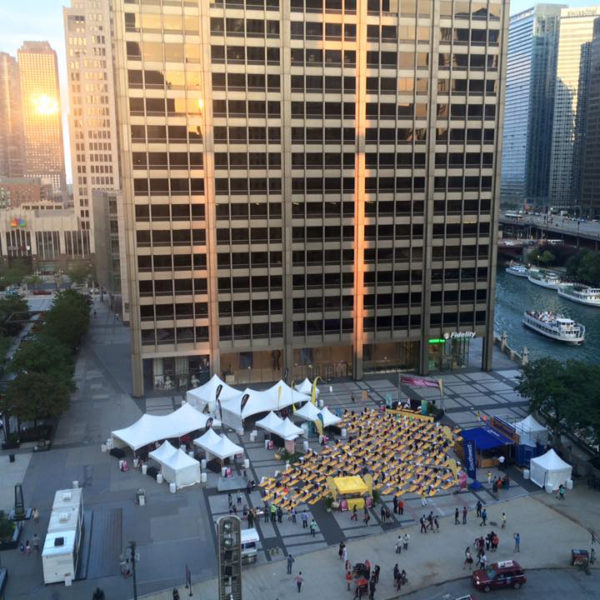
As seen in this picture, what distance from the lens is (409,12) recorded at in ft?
242

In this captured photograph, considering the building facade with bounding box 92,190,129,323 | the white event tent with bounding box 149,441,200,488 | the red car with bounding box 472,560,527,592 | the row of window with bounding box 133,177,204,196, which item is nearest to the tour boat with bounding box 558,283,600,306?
the building facade with bounding box 92,190,129,323

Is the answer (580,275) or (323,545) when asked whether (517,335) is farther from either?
(323,545)

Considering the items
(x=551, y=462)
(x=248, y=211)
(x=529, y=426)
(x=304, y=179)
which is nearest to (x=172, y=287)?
(x=248, y=211)

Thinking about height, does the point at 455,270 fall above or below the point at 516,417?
above

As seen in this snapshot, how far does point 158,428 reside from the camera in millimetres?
57281

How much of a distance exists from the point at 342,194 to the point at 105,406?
3410cm

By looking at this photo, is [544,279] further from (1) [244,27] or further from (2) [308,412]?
(2) [308,412]

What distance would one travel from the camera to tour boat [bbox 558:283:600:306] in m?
139

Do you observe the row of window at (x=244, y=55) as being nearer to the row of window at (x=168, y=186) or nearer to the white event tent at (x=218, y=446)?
the row of window at (x=168, y=186)

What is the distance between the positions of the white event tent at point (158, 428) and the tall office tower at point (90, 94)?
12979cm

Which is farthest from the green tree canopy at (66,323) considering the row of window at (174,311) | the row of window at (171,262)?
the row of window at (171,262)

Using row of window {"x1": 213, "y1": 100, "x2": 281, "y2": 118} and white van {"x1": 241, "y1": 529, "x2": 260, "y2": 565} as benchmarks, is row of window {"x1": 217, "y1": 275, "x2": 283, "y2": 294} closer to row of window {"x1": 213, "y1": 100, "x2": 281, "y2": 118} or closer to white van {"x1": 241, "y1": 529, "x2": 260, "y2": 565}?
row of window {"x1": 213, "y1": 100, "x2": 281, "y2": 118}

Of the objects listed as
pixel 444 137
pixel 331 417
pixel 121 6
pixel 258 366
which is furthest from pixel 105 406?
pixel 444 137

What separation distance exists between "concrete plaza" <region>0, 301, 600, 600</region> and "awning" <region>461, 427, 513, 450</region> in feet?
8.84
